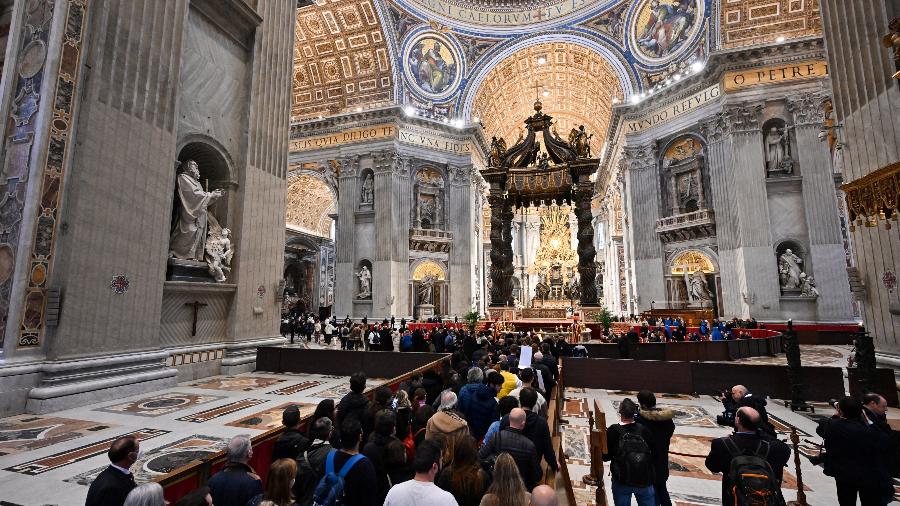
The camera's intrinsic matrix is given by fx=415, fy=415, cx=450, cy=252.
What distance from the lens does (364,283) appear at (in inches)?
877

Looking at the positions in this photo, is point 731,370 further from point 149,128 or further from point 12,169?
point 12,169

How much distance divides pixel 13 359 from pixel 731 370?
429 inches

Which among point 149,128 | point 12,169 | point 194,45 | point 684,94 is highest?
point 684,94

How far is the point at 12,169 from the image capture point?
19.5 feet

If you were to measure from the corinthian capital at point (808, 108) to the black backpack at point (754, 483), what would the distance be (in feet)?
66.0

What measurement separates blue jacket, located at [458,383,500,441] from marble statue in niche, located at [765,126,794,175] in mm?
19058

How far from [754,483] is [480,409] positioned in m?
2.00

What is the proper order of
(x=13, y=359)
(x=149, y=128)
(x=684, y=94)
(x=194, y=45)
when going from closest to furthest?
(x=13, y=359)
(x=149, y=128)
(x=194, y=45)
(x=684, y=94)

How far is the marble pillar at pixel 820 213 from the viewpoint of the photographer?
15.5 meters

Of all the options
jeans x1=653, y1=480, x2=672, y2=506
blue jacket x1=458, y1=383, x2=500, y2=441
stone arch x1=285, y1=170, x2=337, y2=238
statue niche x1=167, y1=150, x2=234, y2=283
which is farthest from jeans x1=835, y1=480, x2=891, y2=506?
stone arch x1=285, y1=170, x2=337, y2=238

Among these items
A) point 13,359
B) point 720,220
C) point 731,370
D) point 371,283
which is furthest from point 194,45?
point 720,220

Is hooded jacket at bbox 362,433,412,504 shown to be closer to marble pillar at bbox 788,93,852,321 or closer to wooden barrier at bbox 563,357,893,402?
wooden barrier at bbox 563,357,893,402

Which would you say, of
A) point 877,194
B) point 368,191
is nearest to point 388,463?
point 877,194

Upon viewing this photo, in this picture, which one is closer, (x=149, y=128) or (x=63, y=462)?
(x=63, y=462)
